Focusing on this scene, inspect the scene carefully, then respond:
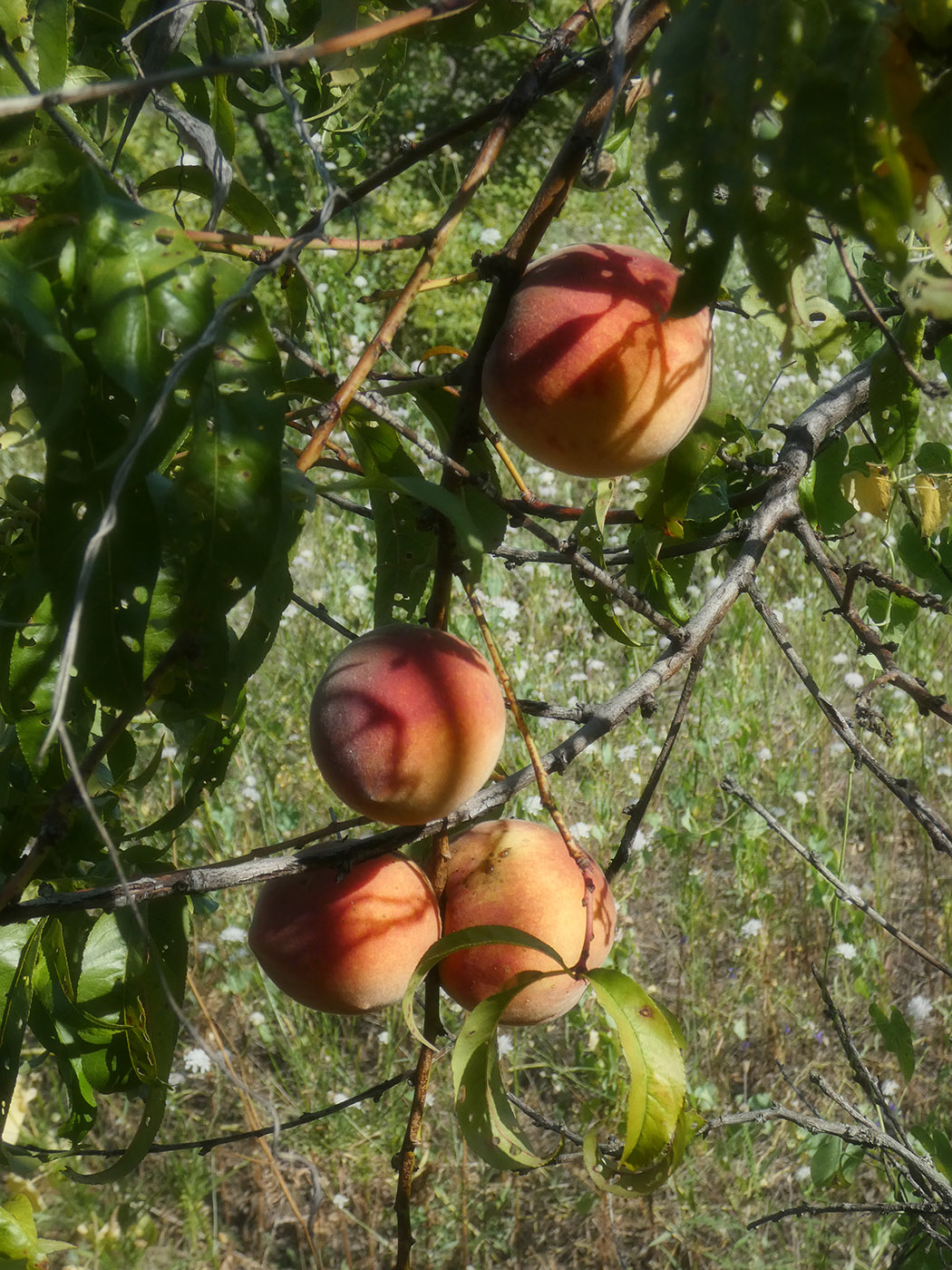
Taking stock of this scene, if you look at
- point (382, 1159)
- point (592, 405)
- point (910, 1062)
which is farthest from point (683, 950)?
point (592, 405)

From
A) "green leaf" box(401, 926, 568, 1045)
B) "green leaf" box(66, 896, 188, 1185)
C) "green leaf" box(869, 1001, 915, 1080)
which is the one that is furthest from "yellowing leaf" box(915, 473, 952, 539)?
"green leaf" box(66, 896, 188, 1185)

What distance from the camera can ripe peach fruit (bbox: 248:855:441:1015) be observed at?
88 centimetres

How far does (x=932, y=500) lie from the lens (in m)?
1.36

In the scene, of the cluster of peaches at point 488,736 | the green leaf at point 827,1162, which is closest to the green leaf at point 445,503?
the cluster of peaches at point 488,736

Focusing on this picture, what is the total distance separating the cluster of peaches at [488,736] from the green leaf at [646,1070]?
76mm

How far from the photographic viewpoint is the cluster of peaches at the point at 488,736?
76 cm

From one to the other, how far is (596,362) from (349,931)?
0.48 m

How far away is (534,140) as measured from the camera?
7.27m

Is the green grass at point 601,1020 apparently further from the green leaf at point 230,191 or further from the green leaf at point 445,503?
the green leaf at point 445,503

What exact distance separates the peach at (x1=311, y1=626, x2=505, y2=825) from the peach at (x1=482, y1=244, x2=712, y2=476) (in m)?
0.18

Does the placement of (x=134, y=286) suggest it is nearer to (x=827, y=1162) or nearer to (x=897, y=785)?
(x=897, y=785)

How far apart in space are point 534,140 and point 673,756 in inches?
222

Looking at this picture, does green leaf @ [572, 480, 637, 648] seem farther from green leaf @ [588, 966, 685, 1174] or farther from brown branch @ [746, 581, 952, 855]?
green leaf @ [588, 966, 685, 1174]

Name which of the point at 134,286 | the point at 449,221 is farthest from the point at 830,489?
the point at 134,286
